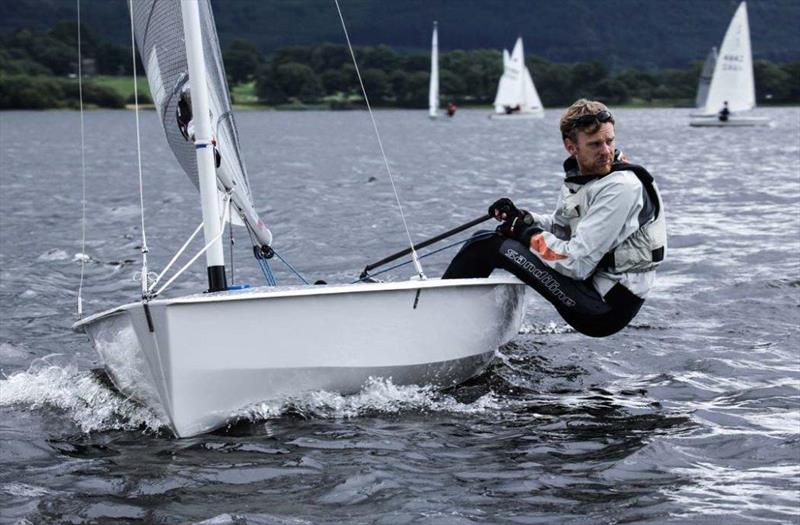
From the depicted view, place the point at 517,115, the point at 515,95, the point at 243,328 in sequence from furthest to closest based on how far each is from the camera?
the point at 517,115, the point at 515,95, the point at 243,328

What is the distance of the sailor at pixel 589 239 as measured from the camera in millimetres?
6672

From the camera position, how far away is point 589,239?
6.67m

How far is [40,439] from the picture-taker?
657 cm

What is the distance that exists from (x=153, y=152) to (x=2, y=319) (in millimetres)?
31592

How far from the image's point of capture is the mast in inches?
258

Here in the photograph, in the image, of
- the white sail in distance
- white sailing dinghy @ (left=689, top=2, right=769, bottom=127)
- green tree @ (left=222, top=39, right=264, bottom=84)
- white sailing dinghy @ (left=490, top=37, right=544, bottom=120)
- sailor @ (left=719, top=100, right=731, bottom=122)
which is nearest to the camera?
the white sail in distance

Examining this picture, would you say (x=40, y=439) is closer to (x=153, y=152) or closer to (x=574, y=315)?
(x=574, y=315)

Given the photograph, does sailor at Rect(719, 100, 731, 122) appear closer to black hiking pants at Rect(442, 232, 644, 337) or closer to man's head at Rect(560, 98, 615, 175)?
black hiking pants at Rect(442, 232, 644, 337)

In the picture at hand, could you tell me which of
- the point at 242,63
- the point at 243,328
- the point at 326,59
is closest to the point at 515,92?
the point at 242,63

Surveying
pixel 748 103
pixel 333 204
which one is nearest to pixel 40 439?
pixel 333 204

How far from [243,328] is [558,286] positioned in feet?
6.26

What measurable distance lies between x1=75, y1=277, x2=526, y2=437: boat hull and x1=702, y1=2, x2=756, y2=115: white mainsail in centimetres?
4753

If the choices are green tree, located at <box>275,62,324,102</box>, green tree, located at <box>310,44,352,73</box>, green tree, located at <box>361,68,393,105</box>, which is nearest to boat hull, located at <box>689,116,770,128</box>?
green tree, located at <box>361,68,393,105</box>

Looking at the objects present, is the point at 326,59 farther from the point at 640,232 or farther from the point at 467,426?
the point at 467,426
